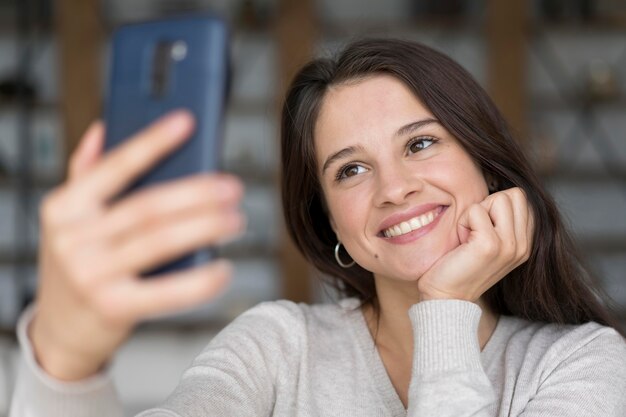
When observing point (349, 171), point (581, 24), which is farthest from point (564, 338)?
point (581, 24)

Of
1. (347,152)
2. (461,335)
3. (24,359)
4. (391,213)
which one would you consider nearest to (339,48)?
(347,152)

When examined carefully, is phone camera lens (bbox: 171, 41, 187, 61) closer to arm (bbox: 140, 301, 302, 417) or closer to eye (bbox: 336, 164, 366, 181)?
arm (bbox: 140, 301, 302, 417)

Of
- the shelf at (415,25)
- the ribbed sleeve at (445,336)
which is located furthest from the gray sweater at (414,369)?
the shelf at (415,25)

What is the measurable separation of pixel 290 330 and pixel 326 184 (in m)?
0.27

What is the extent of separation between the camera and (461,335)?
3.74 feet

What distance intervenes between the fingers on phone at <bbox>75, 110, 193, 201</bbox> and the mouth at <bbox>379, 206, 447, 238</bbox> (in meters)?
0.79

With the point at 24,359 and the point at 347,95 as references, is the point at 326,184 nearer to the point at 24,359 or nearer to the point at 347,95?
the point at 347,95

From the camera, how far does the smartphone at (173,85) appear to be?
1.84 ft

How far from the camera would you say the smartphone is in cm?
→ 56

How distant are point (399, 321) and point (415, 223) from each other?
25 cm

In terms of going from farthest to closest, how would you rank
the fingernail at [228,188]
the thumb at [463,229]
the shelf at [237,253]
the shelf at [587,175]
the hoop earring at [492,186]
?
the shelf at [587,175] < the shelf at [237,253] < the hoop earring at [492,186] < the thumb at [463,229] < the fingernail at [228,188]

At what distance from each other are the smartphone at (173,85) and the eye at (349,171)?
2.57 feet

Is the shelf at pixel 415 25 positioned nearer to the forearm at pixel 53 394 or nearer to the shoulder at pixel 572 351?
the shoulder at pixel 572 351

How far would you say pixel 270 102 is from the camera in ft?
13.9
